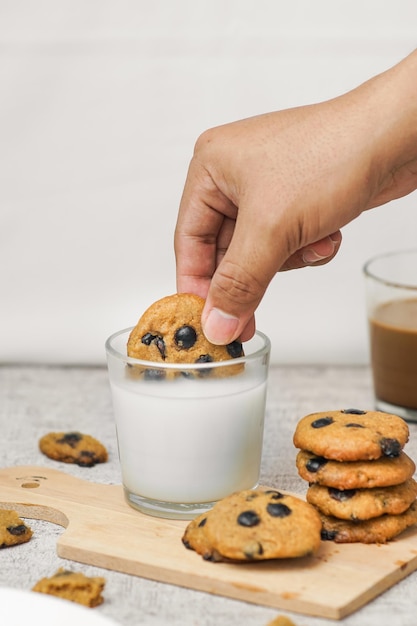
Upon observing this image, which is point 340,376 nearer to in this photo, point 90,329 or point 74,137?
point 90,329

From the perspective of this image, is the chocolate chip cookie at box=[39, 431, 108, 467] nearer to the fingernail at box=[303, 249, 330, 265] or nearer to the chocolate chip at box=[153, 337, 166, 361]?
the chocolate chip at box=[153, 337, 166, 361]

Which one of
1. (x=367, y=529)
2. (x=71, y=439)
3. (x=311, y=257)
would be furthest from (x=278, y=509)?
(x=71, y=439)

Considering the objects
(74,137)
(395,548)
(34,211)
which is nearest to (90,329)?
(34,211)

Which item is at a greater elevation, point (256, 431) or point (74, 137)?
point (74, 137)

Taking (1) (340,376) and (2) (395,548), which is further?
(1) (340,376)

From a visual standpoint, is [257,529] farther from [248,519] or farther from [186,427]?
[186,427]
